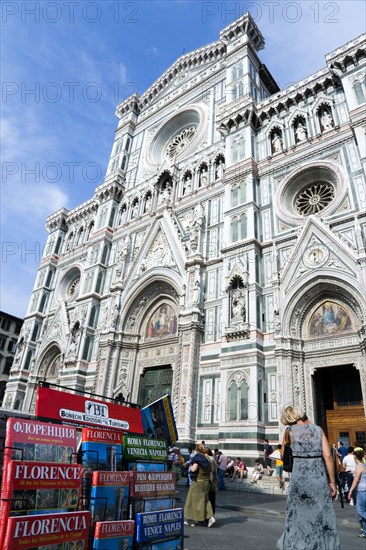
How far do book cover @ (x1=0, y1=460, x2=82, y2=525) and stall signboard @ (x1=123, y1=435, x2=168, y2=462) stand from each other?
2.91 ft

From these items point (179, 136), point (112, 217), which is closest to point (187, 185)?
point (179, 136)

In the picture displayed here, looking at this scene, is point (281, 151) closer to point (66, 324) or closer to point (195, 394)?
point (195, 394)

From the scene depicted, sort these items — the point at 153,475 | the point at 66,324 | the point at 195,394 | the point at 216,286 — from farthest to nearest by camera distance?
the point at 66,324, the point at 216,286, the point at 195,394, the point at 153,475

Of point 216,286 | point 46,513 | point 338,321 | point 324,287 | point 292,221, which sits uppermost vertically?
point 292,221

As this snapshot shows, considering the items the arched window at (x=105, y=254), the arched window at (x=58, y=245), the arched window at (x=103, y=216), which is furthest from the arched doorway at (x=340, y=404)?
the arched window at (x=58, y=245)

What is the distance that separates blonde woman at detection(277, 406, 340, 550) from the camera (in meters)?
3.69

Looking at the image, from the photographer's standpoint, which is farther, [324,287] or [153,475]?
[324,287]

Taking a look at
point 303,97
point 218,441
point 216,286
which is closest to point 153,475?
point 218,441

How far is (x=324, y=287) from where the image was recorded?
16.4 metres

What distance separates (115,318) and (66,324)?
21.2 feet

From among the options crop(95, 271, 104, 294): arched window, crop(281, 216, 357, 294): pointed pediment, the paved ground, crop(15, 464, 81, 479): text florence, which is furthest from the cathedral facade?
crop(15, 464, 81, 479): text florence

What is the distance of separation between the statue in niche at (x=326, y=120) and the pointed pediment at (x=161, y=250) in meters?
10.5

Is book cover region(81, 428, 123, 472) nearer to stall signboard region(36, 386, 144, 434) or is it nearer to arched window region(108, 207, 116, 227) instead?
stall signboard region(36, 386, 144, 434)

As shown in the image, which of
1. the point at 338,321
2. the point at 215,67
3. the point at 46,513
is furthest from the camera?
the point at 215,67
